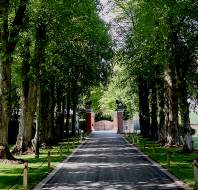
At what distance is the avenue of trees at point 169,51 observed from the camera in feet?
88.9

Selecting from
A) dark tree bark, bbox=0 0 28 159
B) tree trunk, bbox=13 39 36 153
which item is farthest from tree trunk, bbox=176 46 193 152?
dark tree bark, bbox=0 0 28 159

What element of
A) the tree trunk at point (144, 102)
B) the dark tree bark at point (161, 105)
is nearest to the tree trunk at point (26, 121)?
the dark tree bark at point (161, 105)

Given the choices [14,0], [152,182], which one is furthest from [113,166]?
[14,0]

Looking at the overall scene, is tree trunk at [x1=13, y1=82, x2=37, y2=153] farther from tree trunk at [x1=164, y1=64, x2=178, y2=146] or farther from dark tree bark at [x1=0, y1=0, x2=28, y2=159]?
tree trunk at [x1=164, y1=64, x2=178, y2=146]

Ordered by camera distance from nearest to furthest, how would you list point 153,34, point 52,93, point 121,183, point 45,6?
point 121,183, point 45,6, point 153,34, point 52,93

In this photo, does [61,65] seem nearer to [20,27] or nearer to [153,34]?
[153,34]

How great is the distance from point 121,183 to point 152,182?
3.99 feet

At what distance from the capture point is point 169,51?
1249 inches

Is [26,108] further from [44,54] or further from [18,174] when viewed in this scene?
[18,174]

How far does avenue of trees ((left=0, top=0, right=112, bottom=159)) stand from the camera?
1022 inches

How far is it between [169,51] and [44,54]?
8525 mm

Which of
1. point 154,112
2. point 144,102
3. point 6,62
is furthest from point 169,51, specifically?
point 144,102

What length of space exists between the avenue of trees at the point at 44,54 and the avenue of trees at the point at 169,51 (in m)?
3.63

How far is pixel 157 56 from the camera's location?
3241cm
